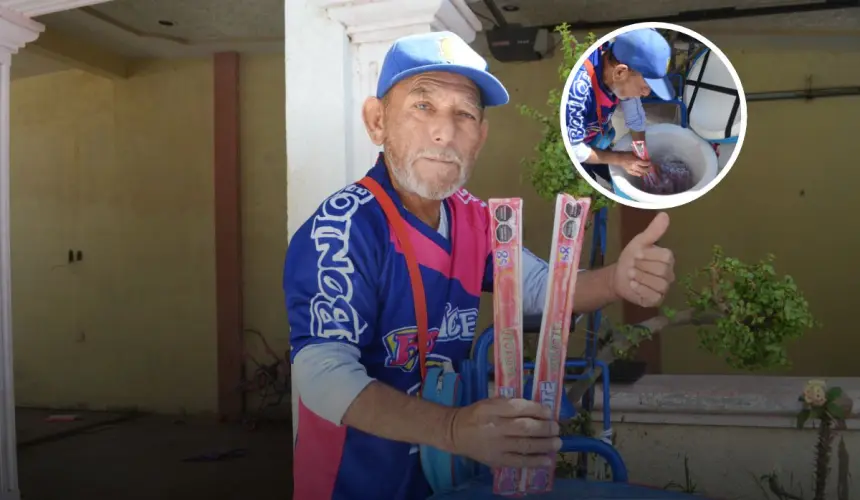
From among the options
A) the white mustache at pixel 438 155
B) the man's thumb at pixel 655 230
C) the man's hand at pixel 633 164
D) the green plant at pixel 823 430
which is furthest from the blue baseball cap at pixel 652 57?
the green plant at pixel 823 430

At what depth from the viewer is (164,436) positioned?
5.08 m

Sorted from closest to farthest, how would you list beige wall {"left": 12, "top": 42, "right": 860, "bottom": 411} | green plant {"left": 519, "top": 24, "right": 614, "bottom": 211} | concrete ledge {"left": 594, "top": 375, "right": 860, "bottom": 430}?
green plant {"left": 519, "top": 24, "right": 614, "bottom": 211}, concrete ledge {"left": 594, "top": 375, "right": 860, "bottom": 430}, beige wall {"left": 12, "top": 42, "right": 860, "bottom": 411}

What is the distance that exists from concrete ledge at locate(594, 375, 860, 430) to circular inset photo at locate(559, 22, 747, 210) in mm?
1455

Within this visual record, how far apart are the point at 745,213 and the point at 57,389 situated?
5450 mm

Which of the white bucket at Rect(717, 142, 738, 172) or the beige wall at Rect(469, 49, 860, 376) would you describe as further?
the beige wall at Rect(469, 49, 860, 376)

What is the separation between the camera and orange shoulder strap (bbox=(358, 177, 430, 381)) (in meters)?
1.27

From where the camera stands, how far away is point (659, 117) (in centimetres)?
120

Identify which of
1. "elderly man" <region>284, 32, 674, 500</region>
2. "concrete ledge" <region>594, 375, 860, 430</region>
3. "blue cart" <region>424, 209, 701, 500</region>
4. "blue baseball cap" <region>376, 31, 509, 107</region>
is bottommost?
"concrete ledge" <region>594, 375, 860, 430</region>

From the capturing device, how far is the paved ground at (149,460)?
155 inches

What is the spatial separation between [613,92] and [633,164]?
0.13 metres

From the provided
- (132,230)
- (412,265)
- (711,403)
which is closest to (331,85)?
(412,265)

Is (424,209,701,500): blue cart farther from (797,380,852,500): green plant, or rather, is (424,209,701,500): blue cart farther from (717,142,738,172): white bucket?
(797,380,852,500): green plant

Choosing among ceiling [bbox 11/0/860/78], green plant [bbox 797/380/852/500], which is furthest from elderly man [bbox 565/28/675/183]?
ceiling [bbox 11/0/860/78]

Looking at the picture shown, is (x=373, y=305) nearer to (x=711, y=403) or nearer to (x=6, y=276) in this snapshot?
(x=711, y=403)
